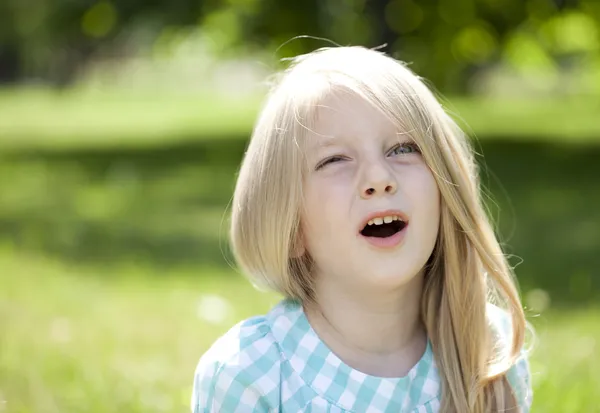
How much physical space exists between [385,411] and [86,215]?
640 cm

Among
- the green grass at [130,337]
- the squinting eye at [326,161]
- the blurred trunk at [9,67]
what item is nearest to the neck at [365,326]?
the squinting eye at [326,161]

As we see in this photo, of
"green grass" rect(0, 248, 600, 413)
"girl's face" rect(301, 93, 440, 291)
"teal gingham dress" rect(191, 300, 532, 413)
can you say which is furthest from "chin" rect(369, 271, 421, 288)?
"green grass" rect(0, 248, 600, 413)

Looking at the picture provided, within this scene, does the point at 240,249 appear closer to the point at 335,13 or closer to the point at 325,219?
the point at 325,219

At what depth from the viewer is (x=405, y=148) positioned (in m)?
2.61

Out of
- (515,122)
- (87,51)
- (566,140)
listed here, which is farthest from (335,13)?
(87,51)

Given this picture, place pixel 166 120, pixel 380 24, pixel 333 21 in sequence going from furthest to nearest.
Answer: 1. pixel 166 120
2. pixel 380 24
3. pixel 333 21

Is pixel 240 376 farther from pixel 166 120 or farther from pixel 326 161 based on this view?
pixel 166 120

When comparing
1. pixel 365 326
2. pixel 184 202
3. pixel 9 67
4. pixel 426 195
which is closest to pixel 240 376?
pixel 365 326

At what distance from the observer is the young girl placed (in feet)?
8.25

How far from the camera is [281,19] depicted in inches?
598

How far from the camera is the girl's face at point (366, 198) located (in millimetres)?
2494

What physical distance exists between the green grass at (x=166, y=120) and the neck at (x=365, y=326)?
31.3ft

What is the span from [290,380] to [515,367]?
0.68 meters

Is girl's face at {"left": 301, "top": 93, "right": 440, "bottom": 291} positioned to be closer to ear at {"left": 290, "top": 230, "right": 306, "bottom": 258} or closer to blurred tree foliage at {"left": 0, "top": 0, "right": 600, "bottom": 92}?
Result: ear at {"left": 290, "top": 230, "right": 306, "bottom": 258}
